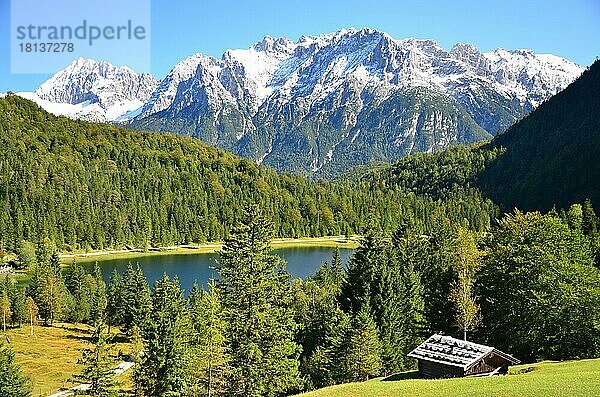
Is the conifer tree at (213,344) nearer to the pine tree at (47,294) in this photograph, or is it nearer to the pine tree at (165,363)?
the pine tree at (165,363)

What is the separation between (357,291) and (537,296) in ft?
52.6

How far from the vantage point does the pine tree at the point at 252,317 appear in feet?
115

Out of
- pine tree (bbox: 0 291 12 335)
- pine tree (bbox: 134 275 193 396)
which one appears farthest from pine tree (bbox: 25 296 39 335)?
pine tree (bbox: 134 275 193 396)

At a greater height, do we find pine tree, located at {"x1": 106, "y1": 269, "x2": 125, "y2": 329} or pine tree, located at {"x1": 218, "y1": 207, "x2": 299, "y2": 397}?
pine tree, located at {"x1": 218, "y1": 207, "x2": 299, "y2": 397}

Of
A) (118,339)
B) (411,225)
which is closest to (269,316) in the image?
(411,225)

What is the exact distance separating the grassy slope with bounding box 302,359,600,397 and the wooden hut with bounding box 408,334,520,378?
1421 millimetres

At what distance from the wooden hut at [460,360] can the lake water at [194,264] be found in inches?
3171

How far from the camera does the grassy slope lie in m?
27.8

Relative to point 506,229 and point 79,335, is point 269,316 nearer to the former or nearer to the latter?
point 506,229

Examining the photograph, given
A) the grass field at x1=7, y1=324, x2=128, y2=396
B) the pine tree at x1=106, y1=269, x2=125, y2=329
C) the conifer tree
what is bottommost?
the grass field at x1=7, y1=324, x2=128, y2=396

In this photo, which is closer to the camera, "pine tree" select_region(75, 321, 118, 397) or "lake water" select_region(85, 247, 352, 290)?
"pine tree" select_region(75, 321, 118, 397)

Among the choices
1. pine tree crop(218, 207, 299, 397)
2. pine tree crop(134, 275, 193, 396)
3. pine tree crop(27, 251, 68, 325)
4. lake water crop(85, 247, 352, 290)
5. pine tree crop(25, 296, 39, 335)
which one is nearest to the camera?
pine tree crop(218, 207, 299, 397)

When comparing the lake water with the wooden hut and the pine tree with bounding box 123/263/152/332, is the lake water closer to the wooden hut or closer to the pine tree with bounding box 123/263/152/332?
the pine tree with bounding box 123/263/152/332

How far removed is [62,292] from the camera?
3814 inches
